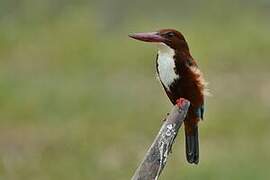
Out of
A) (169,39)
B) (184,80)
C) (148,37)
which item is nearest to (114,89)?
(184,80)

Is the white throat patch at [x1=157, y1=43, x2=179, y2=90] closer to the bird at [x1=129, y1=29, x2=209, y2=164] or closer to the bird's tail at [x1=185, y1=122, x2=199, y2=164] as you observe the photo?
the bird at [x1=129, y1=29, x2=209, y2=164]

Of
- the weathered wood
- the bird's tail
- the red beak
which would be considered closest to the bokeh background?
the bird's tail

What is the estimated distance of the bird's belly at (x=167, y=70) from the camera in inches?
137

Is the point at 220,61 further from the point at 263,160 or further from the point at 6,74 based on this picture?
the point at 263,160

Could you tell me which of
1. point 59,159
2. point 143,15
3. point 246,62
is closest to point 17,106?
point 59,159

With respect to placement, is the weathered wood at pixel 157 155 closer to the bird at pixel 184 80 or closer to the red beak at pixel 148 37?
the red beak at pixel 148 37

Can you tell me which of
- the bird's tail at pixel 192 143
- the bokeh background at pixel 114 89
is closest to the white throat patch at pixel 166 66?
the bird's tail at pixel 192 143

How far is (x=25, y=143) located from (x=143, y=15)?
473 centimetres

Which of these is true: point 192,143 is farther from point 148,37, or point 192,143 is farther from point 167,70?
point 148,37

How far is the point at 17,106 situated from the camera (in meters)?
9.03

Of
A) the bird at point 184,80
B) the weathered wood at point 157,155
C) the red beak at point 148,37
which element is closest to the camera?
the weathered wood at point 157,155

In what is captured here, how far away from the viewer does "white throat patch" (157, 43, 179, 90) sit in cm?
348

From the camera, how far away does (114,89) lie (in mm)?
9664

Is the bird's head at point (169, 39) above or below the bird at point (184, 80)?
above
